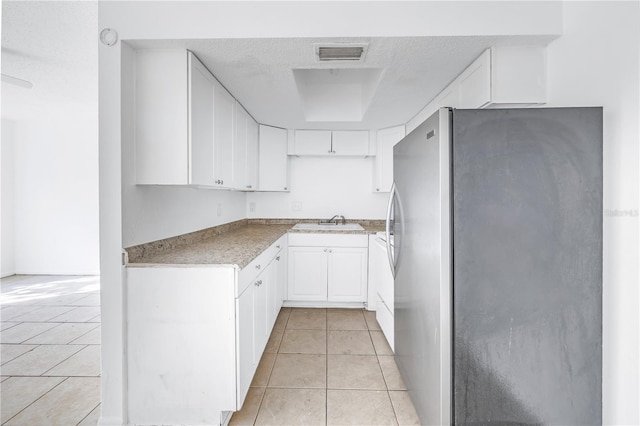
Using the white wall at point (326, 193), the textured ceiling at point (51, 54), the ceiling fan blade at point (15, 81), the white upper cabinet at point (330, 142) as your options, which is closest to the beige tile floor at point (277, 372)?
the white wall at point (326, 193)

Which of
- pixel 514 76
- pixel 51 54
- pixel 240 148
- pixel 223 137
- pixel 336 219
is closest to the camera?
pixel 514 76

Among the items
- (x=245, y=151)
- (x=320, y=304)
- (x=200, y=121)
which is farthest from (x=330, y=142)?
(x=200, y=121)

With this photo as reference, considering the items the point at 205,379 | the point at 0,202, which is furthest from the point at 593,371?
the point at 0,202

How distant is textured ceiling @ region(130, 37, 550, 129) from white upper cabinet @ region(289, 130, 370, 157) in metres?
0.74

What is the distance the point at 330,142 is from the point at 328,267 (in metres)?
1.44

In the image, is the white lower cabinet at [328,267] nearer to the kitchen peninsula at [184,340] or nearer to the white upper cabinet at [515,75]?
the kitchen peninsula at [184,340]

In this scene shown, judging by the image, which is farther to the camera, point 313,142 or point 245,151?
point 313,142

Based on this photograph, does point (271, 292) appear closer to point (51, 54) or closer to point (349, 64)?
point (349, 64)

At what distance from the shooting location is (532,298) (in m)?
1.30

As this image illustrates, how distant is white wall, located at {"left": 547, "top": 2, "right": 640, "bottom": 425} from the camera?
1215 millimetres

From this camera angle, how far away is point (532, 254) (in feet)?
4.26

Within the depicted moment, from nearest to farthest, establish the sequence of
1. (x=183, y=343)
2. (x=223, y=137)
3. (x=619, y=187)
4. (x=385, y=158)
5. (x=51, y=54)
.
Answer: (x=619, y=187)
(x=183, y=343)
(x=223, y=137)
(x=51, y=54)
(x=385, y=158)

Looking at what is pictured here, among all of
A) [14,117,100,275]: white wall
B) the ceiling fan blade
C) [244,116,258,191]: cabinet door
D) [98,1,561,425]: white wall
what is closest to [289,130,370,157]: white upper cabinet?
[244,116,258,191]: cabinet door

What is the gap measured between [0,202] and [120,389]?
475 centimetres
